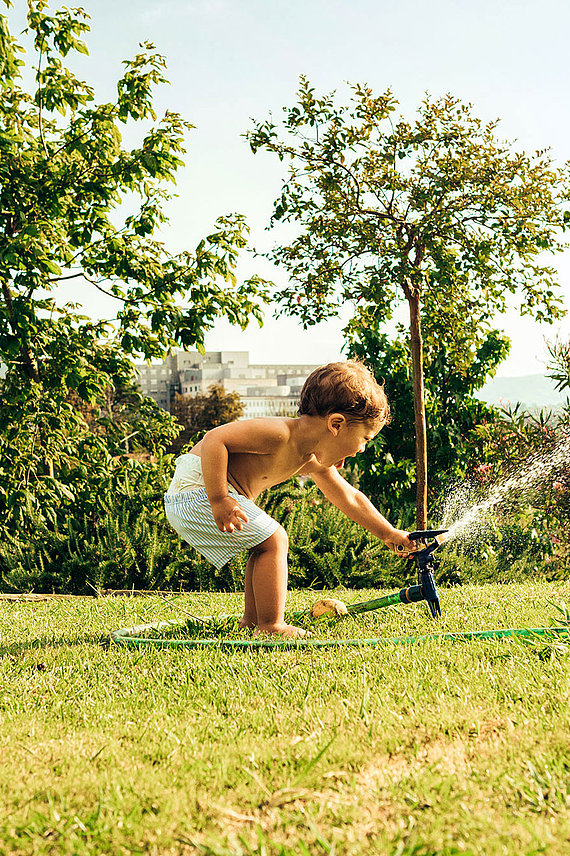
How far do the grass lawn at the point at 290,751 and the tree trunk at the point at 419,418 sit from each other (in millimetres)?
3108

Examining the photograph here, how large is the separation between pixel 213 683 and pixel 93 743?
1.67 feet

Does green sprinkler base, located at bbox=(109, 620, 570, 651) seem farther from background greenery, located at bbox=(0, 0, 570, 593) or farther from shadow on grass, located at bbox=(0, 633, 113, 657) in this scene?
background greenery, located at bbox=(0, 0, 570, 593)

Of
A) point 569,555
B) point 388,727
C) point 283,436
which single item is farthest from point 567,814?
point 569,555

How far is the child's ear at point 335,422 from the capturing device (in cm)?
313

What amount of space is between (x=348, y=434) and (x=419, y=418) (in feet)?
9.13

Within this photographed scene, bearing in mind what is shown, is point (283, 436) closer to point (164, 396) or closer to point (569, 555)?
point (569, 555)

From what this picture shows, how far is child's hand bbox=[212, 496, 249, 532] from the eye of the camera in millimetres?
2924

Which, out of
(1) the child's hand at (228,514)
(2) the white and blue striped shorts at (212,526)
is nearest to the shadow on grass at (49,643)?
(2) the white and blue striped shorts at (212,526)

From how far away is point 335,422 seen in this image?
3.14 meters

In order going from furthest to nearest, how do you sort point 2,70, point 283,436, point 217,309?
point 217,309
point 2,70
point 283,436

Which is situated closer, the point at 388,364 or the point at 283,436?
the point at 283,436

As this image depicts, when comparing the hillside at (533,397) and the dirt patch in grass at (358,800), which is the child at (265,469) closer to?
the dirt patch in grass at (358,800)

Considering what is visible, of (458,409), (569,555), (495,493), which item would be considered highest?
(458,409)

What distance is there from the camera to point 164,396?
53875mm
